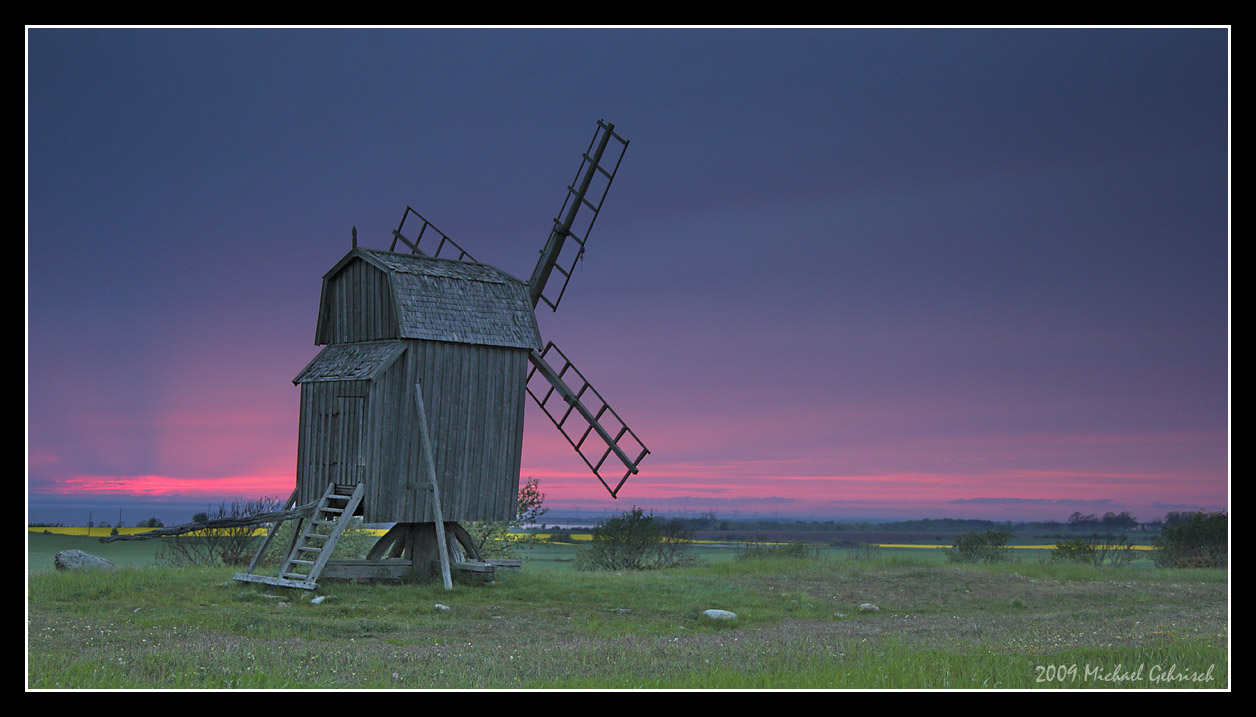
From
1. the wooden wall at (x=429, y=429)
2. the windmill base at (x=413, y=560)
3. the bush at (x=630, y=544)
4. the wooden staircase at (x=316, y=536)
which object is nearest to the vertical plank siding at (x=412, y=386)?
the wooden wall at (x=429, y=429)

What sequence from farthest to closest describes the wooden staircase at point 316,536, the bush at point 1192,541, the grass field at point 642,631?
1. the bush at point 1192,541
2. the wooden staircase at point 316,536
3. the grass field at point 642,631

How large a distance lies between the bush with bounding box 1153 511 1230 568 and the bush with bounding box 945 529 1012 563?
4.69 meters

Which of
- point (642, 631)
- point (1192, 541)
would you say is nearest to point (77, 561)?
point (642, 631)

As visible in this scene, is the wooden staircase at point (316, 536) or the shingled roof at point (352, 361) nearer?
the wooden staircase at point (316, 536)

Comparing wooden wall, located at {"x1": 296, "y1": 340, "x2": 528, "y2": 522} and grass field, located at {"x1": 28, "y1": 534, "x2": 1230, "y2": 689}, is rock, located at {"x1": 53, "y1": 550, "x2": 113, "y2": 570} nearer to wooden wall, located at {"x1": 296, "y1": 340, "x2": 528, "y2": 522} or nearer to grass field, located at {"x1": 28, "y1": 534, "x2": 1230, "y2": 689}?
grass field, located at {"x1": 28, "y1": 534, "x2": 1230, "y2": 689}

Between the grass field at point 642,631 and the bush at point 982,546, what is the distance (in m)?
9.62

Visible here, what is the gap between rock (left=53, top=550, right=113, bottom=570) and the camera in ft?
80.1

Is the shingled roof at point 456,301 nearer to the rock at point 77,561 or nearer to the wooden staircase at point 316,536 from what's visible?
the wooden staircase at point 316,536

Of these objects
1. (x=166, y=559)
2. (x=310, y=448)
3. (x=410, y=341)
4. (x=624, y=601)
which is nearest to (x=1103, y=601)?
(x=624, y=601)

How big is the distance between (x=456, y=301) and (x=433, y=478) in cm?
347

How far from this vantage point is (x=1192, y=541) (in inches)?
1357

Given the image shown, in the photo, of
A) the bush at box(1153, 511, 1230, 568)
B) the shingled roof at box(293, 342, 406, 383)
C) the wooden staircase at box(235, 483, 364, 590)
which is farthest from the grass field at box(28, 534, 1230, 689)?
the bush at box(1153, 511, 1230, 568)

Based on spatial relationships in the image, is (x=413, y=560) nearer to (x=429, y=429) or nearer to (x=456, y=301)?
(x=429, y=429)

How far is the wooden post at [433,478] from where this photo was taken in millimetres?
20438
